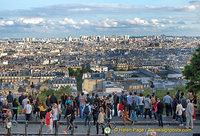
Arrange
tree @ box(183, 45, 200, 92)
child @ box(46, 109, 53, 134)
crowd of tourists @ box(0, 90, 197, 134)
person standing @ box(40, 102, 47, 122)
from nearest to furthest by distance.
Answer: child @ box(46, 109, 53, 134), crowd of tourists @ box(0, 90, 197, 134), person standing @ box(40, 102, 47, 122), tree @ box(183, 45, 200, 92)

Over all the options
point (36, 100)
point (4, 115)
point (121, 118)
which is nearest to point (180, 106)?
point (121, 118)

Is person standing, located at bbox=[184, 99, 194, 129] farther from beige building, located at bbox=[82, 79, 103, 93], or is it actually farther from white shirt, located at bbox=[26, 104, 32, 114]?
beige building, located at bbox=[82, 79, 103, 93]

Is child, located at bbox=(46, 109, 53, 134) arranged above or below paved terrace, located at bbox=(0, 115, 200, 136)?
above

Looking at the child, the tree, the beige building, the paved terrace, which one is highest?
the tree

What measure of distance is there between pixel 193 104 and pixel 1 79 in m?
70.9

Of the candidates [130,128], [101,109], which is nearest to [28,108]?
[101,109]

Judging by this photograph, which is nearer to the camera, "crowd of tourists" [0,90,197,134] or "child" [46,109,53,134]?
"child" [46,109,53,134]

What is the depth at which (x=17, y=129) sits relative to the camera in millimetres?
12000

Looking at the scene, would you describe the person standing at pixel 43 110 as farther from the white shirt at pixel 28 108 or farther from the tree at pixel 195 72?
the tree at pixel 195 72

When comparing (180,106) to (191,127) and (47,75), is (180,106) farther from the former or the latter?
(47,75)

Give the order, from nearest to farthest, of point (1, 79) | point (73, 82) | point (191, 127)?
point (191, 127) → point (73, 82) → point (1, 79)

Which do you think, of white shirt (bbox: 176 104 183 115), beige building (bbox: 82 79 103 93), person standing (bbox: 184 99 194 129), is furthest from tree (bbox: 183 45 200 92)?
beige building (bbox: 82 79 103 93)

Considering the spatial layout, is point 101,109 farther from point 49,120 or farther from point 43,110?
point 43,110

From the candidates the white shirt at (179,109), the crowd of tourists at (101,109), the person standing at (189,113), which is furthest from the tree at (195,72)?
the person standing at (189,113)
